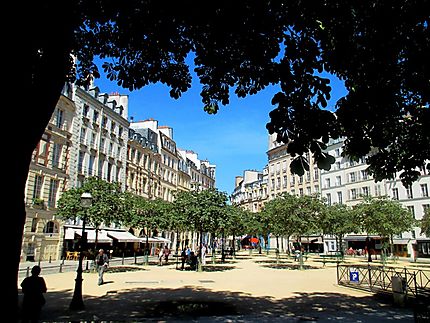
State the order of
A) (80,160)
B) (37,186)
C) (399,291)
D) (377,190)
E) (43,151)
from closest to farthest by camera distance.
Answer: (399,291)
(37,186)
(43,151)
(80,160)
(377,190)

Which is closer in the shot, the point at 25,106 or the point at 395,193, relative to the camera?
the point at 25,106

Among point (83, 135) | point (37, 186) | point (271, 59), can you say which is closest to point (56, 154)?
point (37, 186)

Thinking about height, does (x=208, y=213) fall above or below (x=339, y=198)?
below

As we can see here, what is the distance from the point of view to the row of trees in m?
23.4

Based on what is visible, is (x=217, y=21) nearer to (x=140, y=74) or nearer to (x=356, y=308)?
(x=140, y=74)

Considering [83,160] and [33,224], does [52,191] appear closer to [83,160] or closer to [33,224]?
[33,224]

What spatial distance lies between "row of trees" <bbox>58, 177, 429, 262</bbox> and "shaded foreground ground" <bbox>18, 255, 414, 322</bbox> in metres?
4.64

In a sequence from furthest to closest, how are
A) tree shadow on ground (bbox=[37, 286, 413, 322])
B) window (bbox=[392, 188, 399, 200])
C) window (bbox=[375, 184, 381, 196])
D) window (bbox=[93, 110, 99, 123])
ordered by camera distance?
window (bbox=[375, 184, 381, 196])
window (bbox=[392, 188, 399, 200])
window (bbox=[93, 110, 99, 123])
tree shadow on ground (bbox=[37, 286, 413, 322])

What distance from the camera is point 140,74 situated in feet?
26.5

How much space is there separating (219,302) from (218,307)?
0.89 metres

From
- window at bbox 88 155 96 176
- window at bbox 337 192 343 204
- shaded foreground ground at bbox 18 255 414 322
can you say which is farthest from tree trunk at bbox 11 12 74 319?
window at bbox 337 192 343 204

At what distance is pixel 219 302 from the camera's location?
40.7 ft

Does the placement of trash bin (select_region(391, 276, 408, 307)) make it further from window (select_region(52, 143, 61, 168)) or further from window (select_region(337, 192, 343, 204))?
window (select_region(337, 192, 343, 204))

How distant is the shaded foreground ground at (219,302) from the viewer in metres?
9.98
